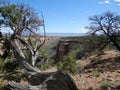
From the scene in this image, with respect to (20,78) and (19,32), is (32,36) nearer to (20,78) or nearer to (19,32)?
(19,32)

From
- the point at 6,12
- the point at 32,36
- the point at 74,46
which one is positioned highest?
the point at 6,12

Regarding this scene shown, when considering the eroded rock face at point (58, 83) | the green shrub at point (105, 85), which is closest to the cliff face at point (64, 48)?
the green shrub at point (105, 85)

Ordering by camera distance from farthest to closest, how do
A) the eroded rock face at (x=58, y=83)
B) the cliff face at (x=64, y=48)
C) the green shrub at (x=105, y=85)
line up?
the cliff face at (x=64, y=48), the green shrub at (x=105, y=85), the eroded rock face at (x=58, y=83)

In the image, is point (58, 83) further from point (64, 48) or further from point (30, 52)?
point (64, 48)

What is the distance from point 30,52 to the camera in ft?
51.6

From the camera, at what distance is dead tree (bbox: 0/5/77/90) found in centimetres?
1042

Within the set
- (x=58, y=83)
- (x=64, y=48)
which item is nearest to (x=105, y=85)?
(x=58, y=83)

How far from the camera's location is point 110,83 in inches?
484

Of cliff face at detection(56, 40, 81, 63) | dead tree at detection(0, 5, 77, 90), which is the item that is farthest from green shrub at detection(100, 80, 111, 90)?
cliff face at detection(56, 40, 81, 63)

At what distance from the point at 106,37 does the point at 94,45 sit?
1184 mm

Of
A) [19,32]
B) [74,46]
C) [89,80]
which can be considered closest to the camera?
[89,80]

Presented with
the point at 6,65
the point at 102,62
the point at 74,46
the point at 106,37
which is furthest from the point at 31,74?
the point at 74,46

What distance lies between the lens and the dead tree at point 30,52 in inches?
410

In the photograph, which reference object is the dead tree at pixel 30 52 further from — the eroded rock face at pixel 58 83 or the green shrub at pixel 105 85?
the green shrub at pixel 105 85
